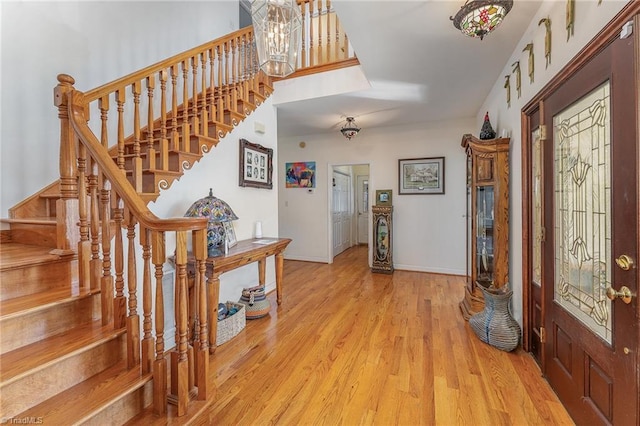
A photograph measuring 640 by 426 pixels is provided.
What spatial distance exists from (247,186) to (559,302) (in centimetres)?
295

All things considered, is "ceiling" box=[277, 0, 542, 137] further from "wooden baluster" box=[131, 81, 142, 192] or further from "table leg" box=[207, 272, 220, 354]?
"table leg" box=[207, 272, 220, 354]

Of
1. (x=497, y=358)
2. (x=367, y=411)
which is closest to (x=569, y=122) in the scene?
(x=497, y=358)

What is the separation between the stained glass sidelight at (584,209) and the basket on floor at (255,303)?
2.42 meters

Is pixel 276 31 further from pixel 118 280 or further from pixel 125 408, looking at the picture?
pixel 125 408

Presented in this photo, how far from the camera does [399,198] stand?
15.9ft

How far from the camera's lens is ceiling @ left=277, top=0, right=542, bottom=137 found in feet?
6.42

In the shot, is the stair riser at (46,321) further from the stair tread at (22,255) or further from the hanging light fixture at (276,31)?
the hanging light fixture at (276,31)

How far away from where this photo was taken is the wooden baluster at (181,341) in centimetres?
133

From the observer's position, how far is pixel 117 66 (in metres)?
2.78

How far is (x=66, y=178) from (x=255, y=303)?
191cm

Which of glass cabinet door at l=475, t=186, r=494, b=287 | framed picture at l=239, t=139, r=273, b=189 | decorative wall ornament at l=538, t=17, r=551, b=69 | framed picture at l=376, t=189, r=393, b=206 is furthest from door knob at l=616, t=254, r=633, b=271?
framed picture at l=376, t=189, r=393, b=206

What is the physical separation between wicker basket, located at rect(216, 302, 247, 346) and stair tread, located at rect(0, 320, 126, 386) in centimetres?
99

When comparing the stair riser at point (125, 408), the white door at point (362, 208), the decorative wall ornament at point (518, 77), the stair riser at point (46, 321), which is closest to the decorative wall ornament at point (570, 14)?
the decorative wall ornament at point (518, 77)

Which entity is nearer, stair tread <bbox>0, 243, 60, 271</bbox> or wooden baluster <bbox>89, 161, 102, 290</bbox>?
stair tread <bbox>0, 243, 60, 271</bbox>
